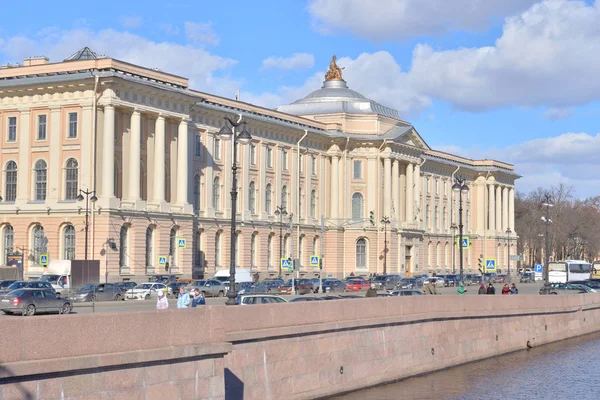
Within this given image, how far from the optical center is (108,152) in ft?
229

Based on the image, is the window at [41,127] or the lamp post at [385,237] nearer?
the window at [41,127]

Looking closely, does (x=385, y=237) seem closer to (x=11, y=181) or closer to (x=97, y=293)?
(x=11, y=181)

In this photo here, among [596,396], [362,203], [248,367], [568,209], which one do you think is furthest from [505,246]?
[248,367]

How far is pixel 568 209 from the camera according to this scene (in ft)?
557

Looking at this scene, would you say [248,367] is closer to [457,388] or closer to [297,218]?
[457,388]

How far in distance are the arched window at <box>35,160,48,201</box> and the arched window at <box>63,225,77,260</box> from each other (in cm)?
345

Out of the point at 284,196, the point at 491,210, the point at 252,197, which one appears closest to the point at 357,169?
the point at 284,196

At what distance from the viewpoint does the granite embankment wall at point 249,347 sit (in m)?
16.7

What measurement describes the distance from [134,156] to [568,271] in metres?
54.8

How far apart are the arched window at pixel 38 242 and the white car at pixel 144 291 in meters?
13.2

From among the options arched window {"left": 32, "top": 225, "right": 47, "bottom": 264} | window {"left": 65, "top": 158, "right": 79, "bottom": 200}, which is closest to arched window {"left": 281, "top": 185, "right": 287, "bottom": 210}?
window {"left": 65, "top": 158, "right": 79, "bottom": 200}

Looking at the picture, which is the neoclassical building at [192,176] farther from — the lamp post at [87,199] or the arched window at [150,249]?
the lamp post at [87,199]

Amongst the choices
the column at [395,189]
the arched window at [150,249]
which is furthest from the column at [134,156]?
the column at [395,189]

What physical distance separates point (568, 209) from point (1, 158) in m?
117
